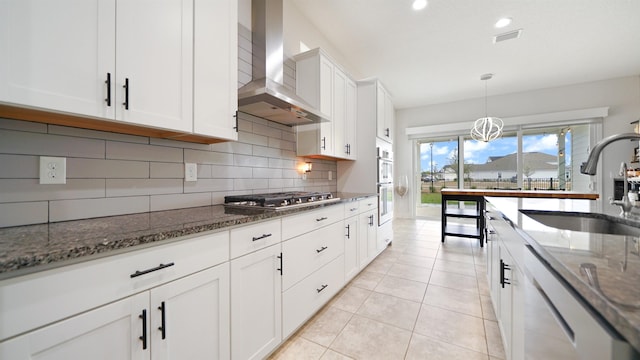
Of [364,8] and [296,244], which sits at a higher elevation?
[364,8]

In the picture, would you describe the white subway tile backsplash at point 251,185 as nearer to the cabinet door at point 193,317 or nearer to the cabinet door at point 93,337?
the cabinet door at point 193,317

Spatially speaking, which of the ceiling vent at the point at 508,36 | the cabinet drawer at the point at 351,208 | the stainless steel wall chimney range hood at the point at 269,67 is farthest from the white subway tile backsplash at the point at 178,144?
the ceiling vent at the point at 508,36

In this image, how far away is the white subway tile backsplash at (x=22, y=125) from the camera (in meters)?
0.97

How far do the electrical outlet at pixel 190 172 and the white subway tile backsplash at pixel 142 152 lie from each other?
61 millimetres

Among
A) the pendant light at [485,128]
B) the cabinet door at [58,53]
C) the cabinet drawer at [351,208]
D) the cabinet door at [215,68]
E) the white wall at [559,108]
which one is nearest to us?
the cabinet door at [58,53]

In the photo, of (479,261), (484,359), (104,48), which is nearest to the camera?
(104,48)

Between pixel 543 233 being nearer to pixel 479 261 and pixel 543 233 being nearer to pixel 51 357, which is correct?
pixel 51 357

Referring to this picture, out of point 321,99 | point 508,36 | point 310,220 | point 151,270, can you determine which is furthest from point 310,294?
point 508,36

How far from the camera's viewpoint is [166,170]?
1.49 m

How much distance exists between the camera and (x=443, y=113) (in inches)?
230

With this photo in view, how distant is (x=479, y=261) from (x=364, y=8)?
342 cm

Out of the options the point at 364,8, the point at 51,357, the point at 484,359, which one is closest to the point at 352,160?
the point at 364,8

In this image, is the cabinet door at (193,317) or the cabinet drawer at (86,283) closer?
the cabinet drawer at (86,283)

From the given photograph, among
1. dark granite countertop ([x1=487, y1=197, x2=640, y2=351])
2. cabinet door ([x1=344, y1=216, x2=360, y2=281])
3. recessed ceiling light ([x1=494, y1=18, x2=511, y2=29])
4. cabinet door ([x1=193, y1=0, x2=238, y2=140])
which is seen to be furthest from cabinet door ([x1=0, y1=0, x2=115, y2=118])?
recessed ceiling light ([x1=494, y1=18, x2=511, y2=29])
